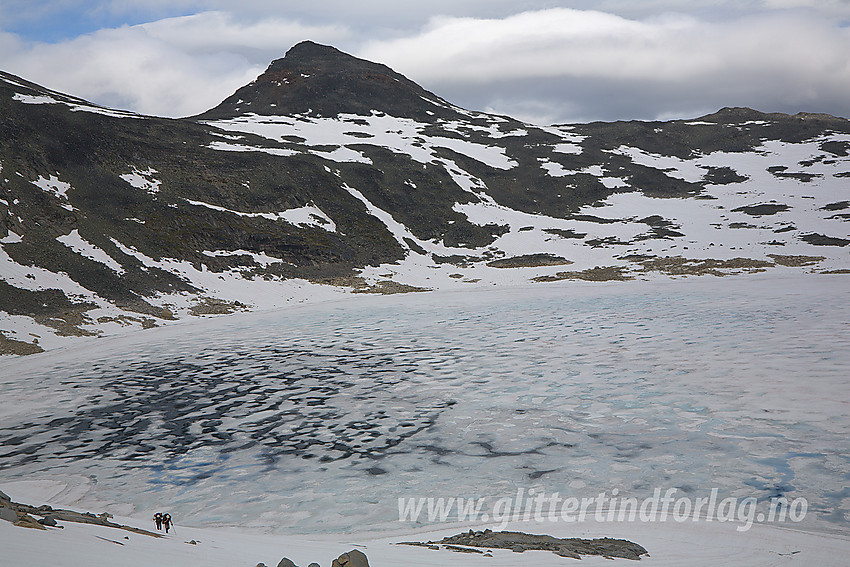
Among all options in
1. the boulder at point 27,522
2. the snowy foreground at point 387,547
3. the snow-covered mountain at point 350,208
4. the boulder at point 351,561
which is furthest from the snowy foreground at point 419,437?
the snow-covered mountain at point 350,208

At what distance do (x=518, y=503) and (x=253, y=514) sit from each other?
4.76 meters

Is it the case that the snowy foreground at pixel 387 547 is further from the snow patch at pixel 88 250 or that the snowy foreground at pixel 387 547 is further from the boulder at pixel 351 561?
the snow patch at pixel 88 250

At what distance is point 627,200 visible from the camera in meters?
80.1

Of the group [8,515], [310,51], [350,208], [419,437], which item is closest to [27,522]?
[8,515]

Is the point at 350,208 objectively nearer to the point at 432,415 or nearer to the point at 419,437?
the point at 432,415

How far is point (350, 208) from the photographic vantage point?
6288 centimetres

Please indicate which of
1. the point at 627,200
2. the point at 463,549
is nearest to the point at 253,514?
the point at 463,549

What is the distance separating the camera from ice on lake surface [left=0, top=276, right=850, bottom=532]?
11.9 m

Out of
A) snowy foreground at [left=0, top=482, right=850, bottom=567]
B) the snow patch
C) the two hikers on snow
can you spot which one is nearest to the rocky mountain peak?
the snow patch

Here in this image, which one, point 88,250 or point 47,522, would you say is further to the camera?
point 88,250

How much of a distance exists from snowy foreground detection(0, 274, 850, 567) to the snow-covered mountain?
11975 mm

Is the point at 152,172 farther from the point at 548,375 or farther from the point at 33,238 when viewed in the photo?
the point at 548,375

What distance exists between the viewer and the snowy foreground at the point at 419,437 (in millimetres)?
9281

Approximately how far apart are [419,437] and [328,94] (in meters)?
105
